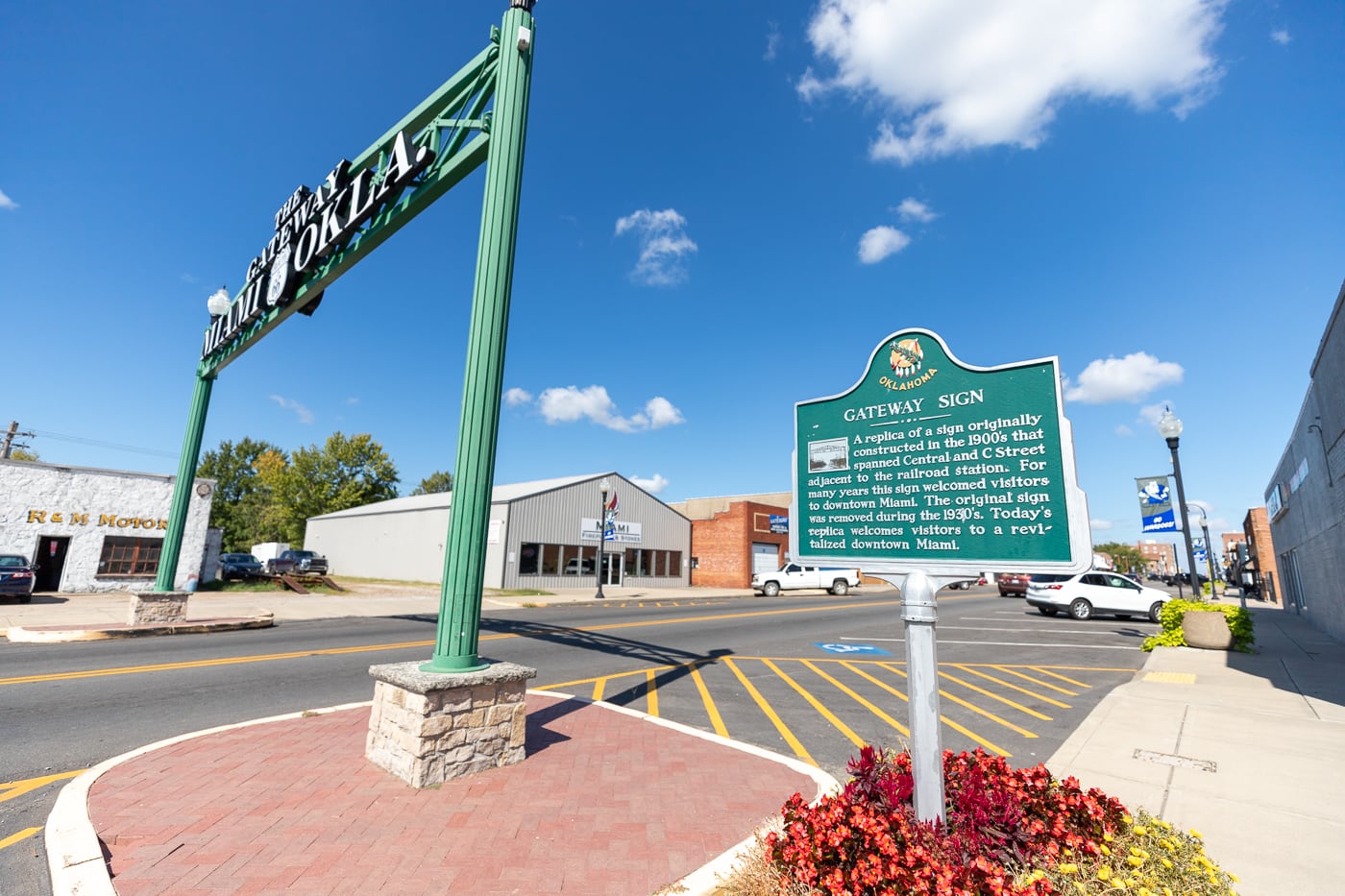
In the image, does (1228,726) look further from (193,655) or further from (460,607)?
(193,655)

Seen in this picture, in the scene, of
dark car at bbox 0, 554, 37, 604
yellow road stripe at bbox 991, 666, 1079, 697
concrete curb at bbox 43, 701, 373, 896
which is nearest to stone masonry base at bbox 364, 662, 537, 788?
concrete curb at bbox 43, 701, 373, 896

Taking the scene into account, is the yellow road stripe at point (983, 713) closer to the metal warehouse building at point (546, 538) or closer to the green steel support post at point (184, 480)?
Result: the green steel support post at point (184, 480)

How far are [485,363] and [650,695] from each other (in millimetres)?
5237

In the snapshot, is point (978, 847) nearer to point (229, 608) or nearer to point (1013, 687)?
point (1013, 687)

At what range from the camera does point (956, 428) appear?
3.80 metres

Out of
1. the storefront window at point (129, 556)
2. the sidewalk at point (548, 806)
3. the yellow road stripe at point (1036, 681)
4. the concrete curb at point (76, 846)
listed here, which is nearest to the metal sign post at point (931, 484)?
the sidewalk at point (548, 806)

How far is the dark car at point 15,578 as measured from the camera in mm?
18094

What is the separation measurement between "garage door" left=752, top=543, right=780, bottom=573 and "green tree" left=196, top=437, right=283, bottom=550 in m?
51.3

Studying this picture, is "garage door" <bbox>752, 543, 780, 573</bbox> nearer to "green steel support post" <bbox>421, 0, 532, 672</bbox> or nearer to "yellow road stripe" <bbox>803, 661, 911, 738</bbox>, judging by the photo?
"yellow road stripe" <bbox>803, 661, 911, 738</bbox>

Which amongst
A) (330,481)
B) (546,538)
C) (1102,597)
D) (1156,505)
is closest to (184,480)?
(546,538)

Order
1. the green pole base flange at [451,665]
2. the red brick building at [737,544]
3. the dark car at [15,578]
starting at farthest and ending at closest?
1. the red brick building at [737,544]
2. the dark car at [15,578]
3. the green pole base flange at [451,665]

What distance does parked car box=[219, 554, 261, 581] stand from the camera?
104 feet

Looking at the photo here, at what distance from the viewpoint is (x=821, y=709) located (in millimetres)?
7930

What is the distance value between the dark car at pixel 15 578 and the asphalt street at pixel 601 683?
10.2 metres
